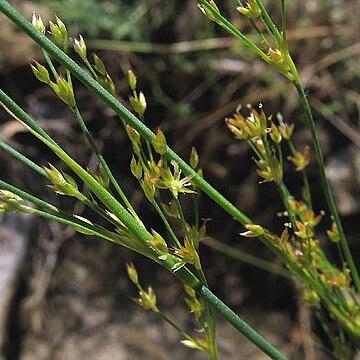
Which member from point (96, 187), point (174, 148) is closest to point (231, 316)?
point (96, 187)

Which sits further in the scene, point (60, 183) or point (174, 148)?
point (174, 148)

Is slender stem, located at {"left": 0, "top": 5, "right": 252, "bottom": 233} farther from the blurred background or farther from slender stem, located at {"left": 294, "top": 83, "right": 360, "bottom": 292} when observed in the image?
the blurred background

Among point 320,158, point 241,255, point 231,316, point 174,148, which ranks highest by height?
point 320,158

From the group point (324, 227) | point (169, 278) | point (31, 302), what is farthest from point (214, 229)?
point (31, 302)

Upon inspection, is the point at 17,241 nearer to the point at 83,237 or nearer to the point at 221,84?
the point at 83,237

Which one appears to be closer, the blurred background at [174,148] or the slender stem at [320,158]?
the slender stem at [320,158]

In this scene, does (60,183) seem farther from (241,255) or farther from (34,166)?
(241,255)

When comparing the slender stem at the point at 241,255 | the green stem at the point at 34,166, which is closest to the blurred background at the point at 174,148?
the slender stem at the point at 241,255

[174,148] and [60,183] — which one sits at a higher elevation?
[60,183]

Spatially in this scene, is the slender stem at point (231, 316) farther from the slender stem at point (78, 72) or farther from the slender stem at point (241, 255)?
the slender stem at point (241, 255)
